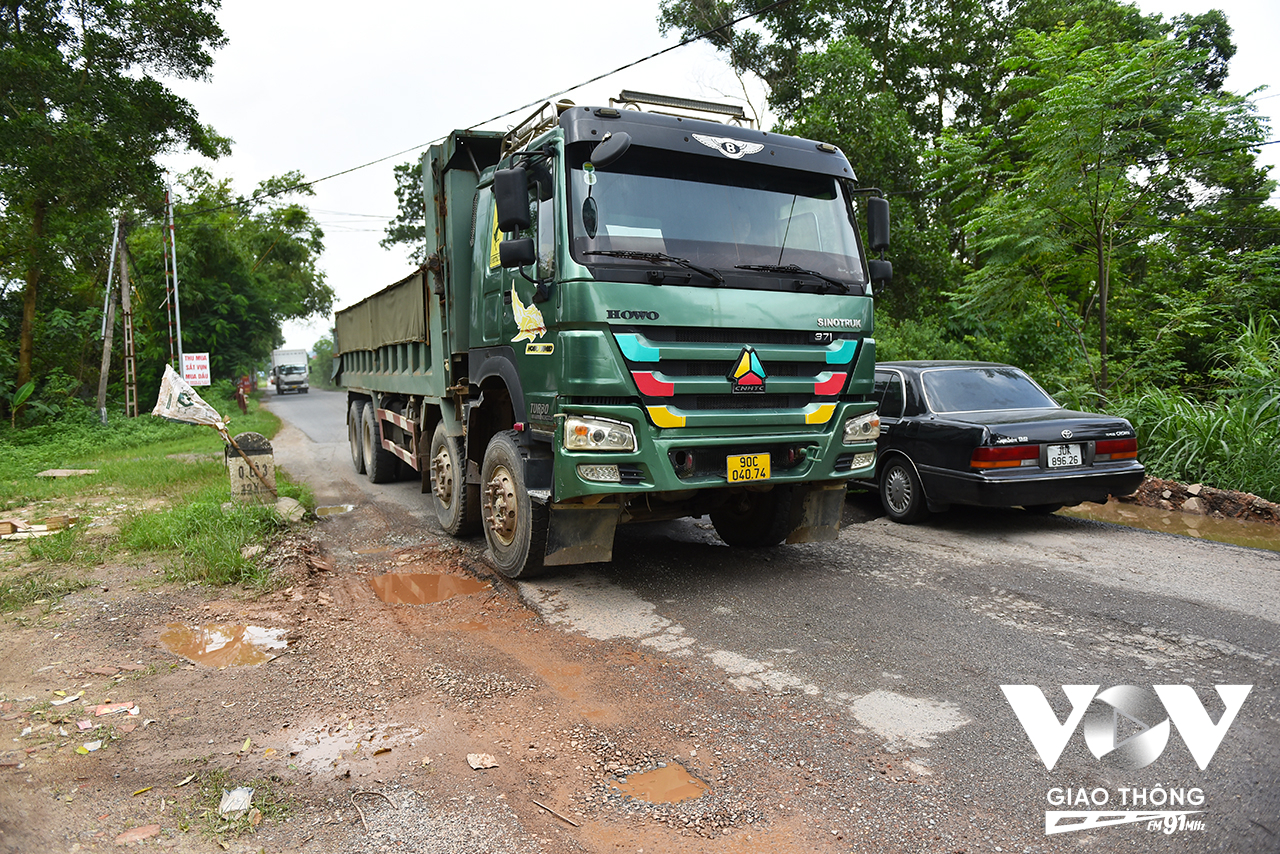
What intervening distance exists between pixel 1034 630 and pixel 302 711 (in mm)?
3953

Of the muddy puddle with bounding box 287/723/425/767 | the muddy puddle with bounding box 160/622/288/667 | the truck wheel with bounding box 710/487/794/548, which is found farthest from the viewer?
the truck wheel with bounding box 710/487/794/548

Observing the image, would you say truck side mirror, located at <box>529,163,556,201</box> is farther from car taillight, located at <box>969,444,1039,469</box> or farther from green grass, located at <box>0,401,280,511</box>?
green grass, located at <box>0,401,280,511</box>

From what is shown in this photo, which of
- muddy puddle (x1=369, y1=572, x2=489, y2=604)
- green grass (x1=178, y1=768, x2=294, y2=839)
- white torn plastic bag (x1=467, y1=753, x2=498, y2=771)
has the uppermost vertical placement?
white torn plastic bag (x1=467, y1=753, x2=498, y2=771)

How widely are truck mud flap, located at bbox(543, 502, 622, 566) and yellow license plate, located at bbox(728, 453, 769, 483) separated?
835 mm

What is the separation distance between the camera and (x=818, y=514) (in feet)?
20.1

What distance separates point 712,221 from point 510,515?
2.50m

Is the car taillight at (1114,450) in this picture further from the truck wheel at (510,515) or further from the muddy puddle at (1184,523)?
the truck wheel at (510,515)

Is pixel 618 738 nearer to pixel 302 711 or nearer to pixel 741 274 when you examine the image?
pixel 302 711

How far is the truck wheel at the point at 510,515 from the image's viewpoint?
5.57 meters

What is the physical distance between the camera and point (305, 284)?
166ft

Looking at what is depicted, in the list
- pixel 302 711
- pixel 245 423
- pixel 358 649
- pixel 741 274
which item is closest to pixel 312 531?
pixel 358 649

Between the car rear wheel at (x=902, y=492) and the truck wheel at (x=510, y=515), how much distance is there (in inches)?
148

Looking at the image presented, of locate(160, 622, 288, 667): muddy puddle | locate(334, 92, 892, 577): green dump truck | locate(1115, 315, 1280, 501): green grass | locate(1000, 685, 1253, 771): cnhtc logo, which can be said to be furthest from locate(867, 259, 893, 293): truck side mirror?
locate(1115, 315, 1280, 501): green grass

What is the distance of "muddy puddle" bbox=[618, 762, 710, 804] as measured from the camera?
301 centimetres
